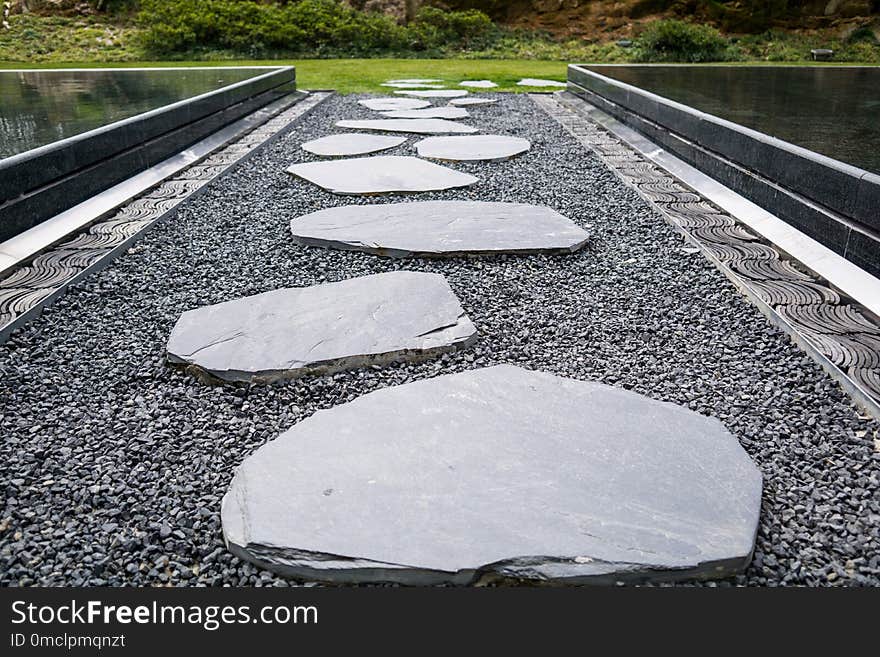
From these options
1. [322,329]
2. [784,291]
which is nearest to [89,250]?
[322,329]

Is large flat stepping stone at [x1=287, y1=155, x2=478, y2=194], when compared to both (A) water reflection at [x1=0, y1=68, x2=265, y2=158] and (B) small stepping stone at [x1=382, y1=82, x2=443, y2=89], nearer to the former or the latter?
(A) water reflection at [x1=0, y1=68, x2=265, y2=158]

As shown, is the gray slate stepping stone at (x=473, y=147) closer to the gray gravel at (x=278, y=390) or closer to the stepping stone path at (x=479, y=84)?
the gray gravel at (x=278, y=390)

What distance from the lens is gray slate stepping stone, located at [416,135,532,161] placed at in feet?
14.0

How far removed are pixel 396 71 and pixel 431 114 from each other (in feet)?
16.0

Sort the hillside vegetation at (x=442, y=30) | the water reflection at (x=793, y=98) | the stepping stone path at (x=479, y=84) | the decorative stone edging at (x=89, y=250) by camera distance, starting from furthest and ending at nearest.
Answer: the hillside vegetation at (x=442, y=30)
the stepping stone path at (x=479, y=84)
the water reflection at (x=793, y=98)
the decorative stone edging at (x=89, y=250)

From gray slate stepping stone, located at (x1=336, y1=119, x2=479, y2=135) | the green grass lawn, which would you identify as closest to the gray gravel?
gray slate stepping stone, located at (x1=336, y1=119, x2=479, y2=135)

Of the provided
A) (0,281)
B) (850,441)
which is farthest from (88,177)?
(850,441)

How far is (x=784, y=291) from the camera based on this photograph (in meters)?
2.21

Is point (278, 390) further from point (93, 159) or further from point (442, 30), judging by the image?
point (442, 30)

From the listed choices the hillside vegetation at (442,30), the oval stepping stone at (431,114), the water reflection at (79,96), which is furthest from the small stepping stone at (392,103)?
the hillside vegetation at (442,30)

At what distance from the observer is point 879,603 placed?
1.07 metres

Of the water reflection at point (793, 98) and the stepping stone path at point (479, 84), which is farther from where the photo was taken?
the stepping stone path at point (479, 84)

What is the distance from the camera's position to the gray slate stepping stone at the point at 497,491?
114cm

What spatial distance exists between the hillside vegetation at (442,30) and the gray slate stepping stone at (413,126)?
862 cm
